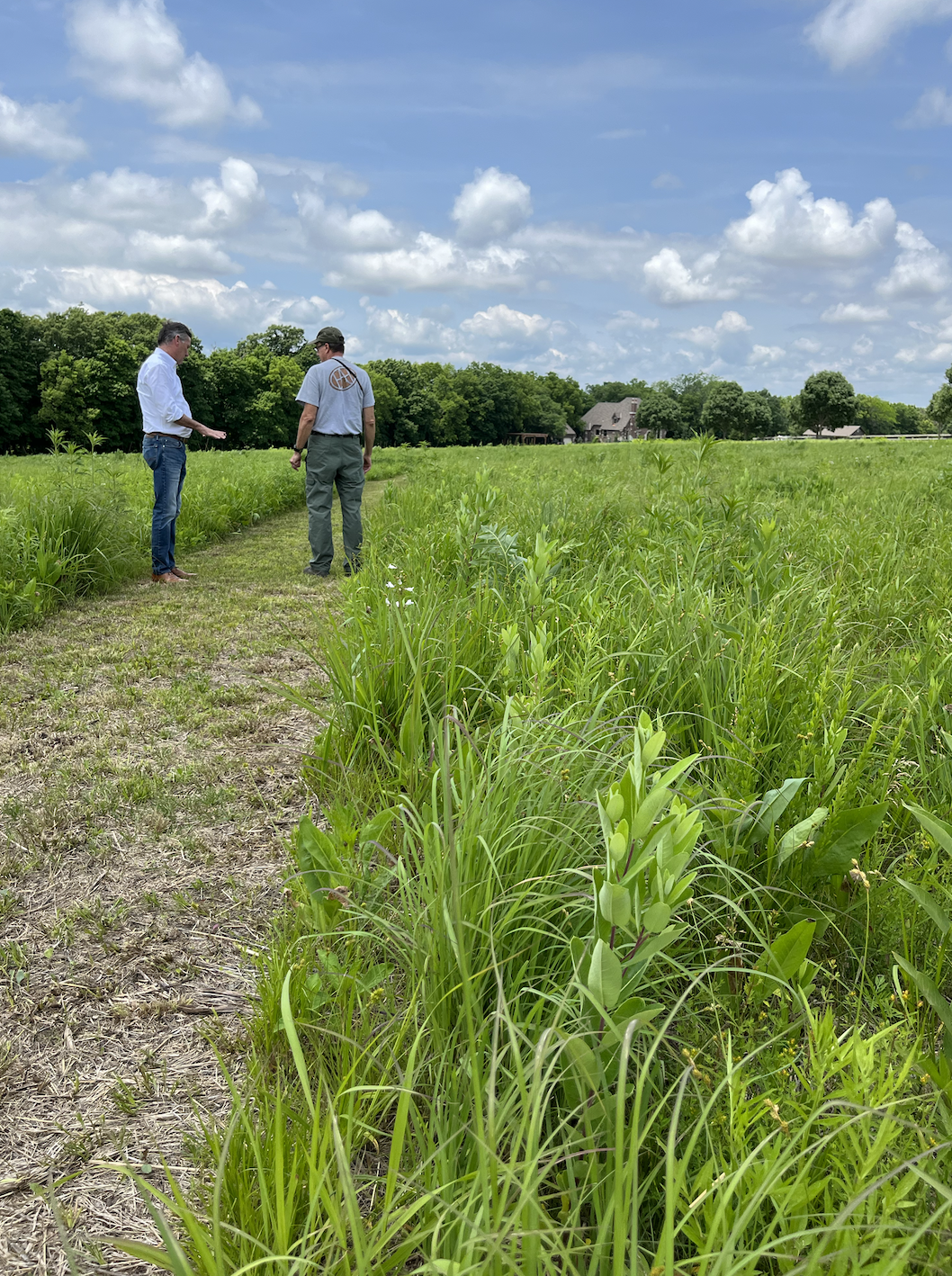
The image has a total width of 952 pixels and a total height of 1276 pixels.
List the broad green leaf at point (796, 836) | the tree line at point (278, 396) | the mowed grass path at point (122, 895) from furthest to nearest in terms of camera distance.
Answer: the tree line at point (278, 396) → the broad green leaf at point (796, 836) → the mowed grass path at point (122, 895)

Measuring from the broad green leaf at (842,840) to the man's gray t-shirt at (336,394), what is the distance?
6.55 metres

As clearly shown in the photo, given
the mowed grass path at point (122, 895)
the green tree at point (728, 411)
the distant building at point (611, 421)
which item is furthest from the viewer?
the distant building at point (611, 421)

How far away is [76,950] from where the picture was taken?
2.21m

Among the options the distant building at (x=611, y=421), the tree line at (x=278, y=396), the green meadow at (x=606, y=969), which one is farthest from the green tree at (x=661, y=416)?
the green meadow at (x=606, y=969)

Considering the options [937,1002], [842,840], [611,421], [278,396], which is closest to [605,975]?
[937,1002]

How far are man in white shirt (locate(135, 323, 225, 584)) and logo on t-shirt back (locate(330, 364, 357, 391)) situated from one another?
4.10ft

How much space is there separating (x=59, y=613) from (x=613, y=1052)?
19.1ft

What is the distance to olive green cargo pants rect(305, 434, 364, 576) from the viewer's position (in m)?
7.58

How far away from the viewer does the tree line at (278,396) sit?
58656mm

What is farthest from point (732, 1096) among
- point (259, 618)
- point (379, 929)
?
point (259, 618)

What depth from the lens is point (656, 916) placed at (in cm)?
123

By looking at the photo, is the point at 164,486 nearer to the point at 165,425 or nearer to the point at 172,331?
the point at 165,425

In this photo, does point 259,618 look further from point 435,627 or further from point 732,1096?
point 732,1096

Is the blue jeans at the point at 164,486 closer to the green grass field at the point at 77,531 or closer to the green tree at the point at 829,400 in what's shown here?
the green grass field at the point at 77,531
